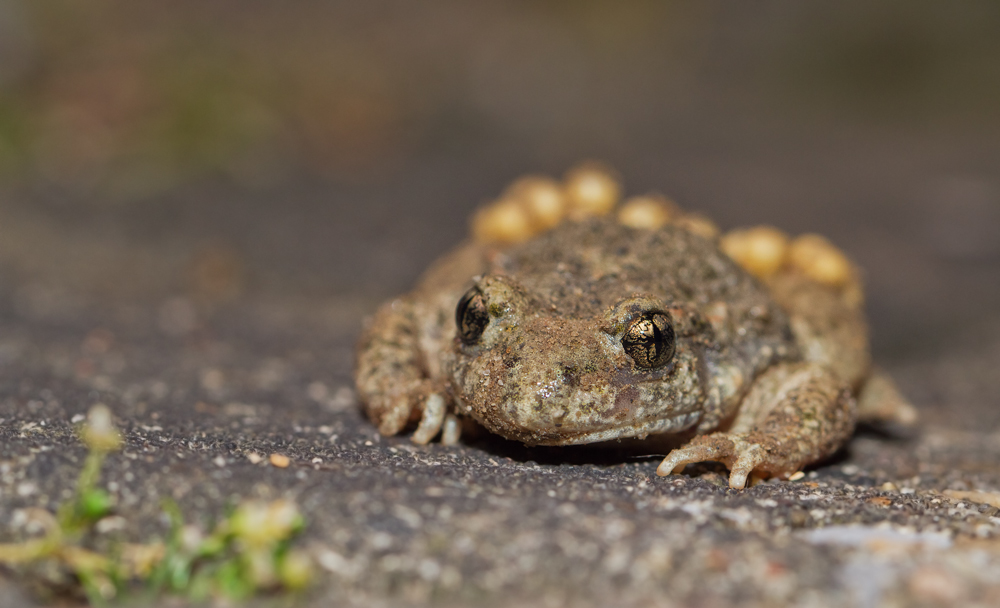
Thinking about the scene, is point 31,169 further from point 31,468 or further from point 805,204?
point 805,204

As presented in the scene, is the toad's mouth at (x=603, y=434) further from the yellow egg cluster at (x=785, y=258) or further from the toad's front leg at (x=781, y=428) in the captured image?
the yellow egg cluster at (x=785, y=258)

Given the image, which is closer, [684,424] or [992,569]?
[992,569]

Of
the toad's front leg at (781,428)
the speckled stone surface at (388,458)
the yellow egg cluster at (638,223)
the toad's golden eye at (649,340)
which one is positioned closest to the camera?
the speckled stone surface at (388,458)

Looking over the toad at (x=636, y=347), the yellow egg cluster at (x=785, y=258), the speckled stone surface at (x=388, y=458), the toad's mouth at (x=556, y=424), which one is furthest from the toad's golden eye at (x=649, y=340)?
the yellow egg cluster at (x=785, y=258)

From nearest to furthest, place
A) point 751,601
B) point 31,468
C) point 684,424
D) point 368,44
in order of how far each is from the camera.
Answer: point 751,601
point 31,468
point 684,424
point 368,44

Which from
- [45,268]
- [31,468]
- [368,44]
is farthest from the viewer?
[368,44]

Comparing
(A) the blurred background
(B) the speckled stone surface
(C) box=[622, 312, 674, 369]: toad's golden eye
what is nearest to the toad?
(C) box=[622, 312, 674, 369]: toad's golden eye

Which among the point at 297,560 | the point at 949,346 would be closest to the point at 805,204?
the point at 949,346

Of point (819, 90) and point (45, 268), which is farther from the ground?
point (819, 90)
